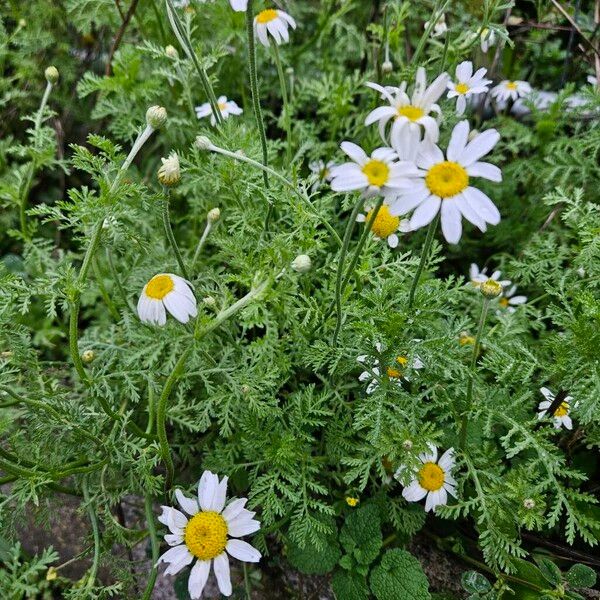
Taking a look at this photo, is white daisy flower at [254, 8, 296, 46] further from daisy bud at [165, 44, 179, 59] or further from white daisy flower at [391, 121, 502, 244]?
white daisy flower at [391, 121, 502, 244]

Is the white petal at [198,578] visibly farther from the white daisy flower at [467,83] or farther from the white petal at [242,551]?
the white daisy flower at [467,83]

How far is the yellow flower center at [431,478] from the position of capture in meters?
1.46

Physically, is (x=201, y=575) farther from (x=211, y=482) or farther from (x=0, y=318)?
(x=0, y=318)

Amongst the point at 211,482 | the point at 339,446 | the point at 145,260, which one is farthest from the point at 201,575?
the point at 145,260

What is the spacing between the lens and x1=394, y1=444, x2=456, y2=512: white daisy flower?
145cm

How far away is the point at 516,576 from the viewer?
57.4 inches

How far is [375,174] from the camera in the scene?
1.01 meters

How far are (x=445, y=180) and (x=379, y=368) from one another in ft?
1.68

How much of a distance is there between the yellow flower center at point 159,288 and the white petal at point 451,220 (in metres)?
0.56

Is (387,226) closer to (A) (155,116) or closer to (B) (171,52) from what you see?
(A) (155,116)

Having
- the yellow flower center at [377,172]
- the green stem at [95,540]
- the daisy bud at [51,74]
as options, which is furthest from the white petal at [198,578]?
the daisy bud at [51,74]

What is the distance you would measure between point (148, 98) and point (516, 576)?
1.70 metres

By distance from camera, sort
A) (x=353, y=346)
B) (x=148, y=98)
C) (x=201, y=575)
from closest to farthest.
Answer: (x=201, y=575), (x=353, y=346), (x=148, y=98)

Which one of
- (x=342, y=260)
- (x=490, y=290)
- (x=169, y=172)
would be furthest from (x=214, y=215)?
(x=490, y=290)
